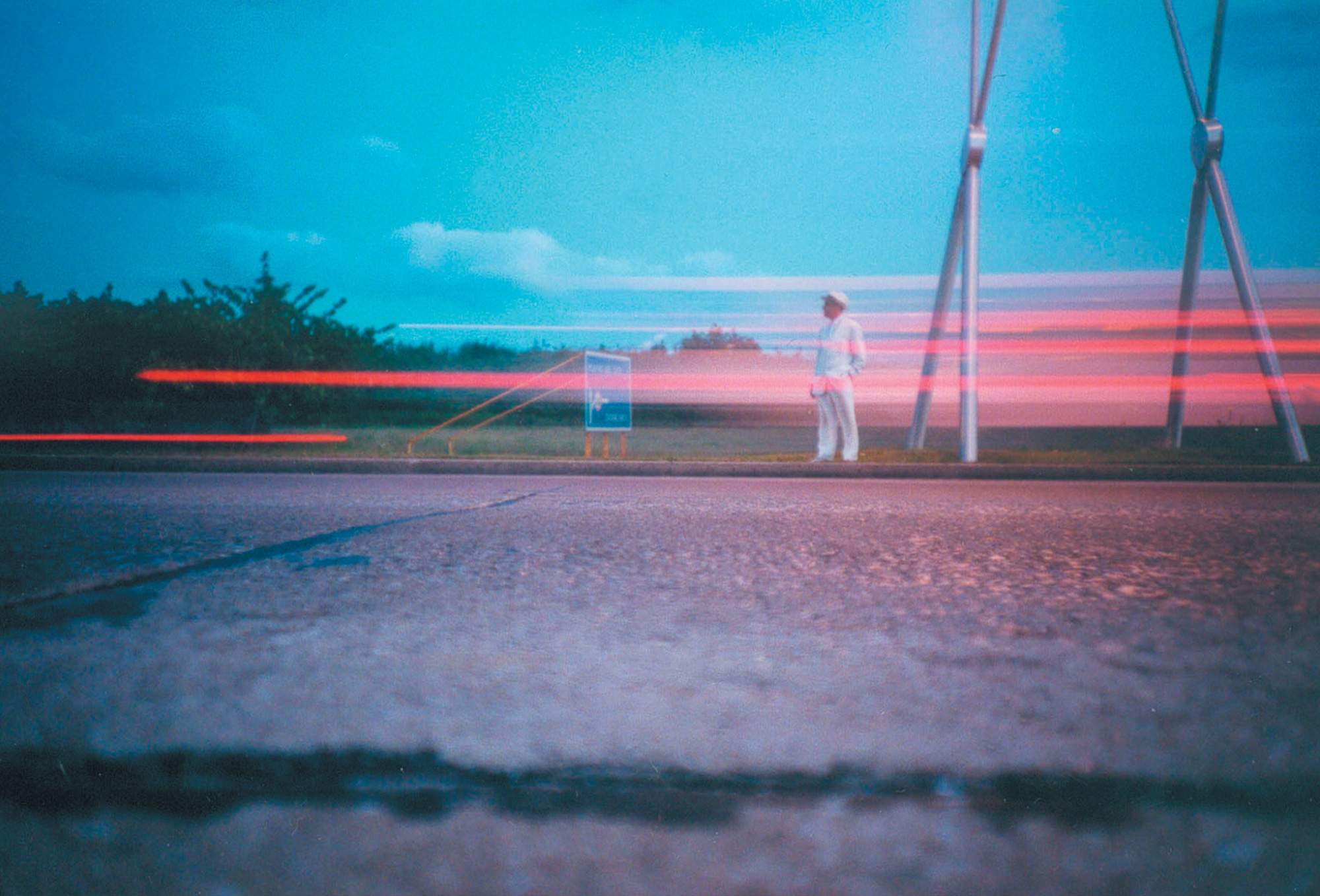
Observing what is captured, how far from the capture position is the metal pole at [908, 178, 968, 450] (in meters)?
12.4

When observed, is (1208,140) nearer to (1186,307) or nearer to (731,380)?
(1186,307)

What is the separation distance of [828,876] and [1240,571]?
3129 mm

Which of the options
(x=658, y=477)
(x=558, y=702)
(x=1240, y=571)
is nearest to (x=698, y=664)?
(x=558, y=702)

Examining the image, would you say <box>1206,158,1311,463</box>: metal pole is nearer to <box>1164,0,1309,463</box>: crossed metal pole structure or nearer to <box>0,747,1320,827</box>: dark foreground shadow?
<box>1164,0,1309,463</box>: crossed metal pole structure

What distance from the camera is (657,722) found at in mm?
1850

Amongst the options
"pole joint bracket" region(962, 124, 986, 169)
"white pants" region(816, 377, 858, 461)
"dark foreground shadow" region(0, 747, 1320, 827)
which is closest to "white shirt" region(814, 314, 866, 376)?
"white pants" region(816, 377, 858, 461)

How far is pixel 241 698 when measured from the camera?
1.99m

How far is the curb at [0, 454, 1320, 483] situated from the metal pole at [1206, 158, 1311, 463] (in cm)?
173

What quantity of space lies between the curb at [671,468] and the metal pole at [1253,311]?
1.73 metres

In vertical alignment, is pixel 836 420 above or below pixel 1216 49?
below

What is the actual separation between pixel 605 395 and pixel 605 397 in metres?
0.02

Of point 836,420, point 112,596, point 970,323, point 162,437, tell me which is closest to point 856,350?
point 836,420

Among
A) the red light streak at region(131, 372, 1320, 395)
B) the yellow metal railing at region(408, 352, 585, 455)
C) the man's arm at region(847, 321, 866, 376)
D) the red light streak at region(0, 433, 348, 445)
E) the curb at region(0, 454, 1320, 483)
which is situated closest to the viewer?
the curb at region(0, 454, 1320, 483)

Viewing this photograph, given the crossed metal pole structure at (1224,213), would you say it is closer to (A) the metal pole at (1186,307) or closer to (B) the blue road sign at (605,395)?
(A) the metal pole at (1186,307)
